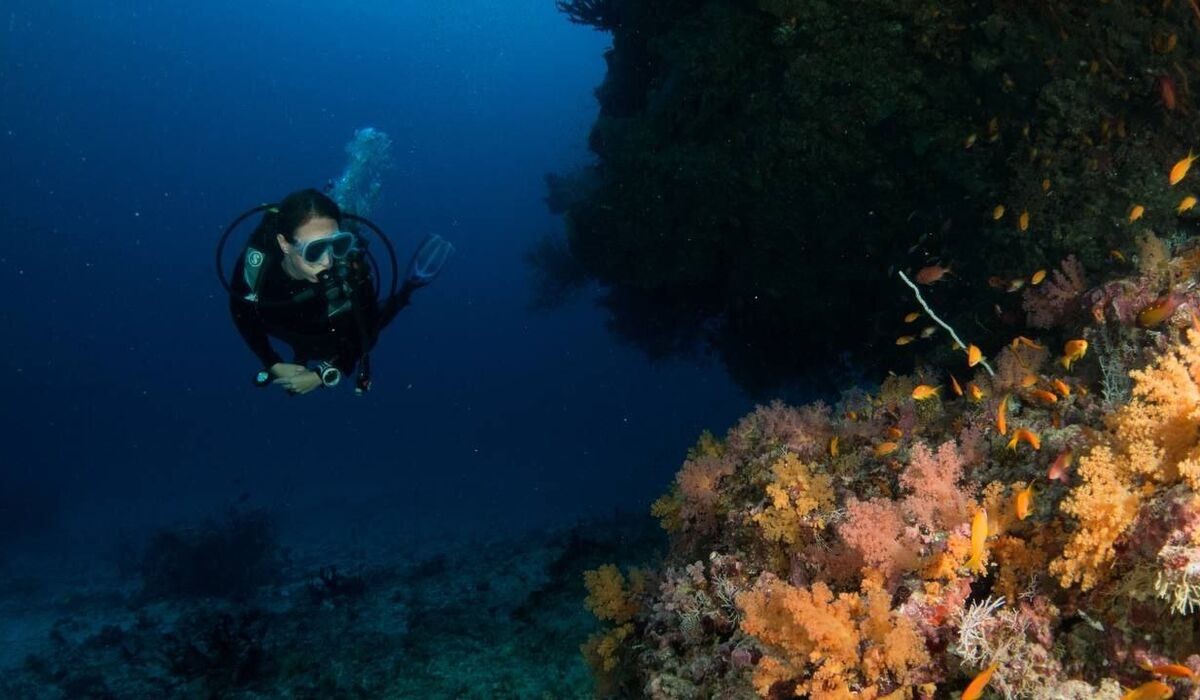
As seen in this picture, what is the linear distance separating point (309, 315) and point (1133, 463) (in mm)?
5617

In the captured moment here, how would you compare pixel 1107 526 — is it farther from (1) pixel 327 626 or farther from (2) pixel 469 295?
(2) pixel 469 295

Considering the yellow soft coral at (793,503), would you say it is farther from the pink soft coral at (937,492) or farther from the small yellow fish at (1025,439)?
the small yellow fish at (1025,439)

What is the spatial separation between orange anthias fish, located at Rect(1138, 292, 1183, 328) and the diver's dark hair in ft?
18.0

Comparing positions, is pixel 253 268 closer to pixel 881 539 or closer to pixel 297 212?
pixel 297 212

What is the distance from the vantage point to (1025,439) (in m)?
2.86

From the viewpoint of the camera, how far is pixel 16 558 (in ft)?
74.1

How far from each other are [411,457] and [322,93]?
377 ft

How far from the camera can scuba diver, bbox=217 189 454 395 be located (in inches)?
195

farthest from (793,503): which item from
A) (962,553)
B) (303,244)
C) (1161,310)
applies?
(303,244)

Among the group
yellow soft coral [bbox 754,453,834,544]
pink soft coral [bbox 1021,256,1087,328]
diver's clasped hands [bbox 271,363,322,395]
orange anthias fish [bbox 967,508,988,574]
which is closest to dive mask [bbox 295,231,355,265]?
diver's clasped hands [bbox 271,363,322,395]

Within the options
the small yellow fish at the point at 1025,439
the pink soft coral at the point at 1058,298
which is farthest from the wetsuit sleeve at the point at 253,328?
the pink soft coral at the point at 1058,298

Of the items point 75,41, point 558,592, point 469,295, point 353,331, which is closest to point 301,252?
point 353,331

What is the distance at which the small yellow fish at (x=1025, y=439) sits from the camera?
2547 mm

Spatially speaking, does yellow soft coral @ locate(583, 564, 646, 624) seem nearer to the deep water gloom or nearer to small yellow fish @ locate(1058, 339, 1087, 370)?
the deep water gloom
